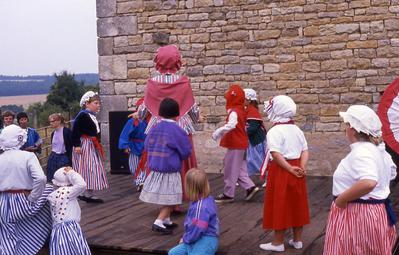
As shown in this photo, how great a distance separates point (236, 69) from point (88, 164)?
3176 mm

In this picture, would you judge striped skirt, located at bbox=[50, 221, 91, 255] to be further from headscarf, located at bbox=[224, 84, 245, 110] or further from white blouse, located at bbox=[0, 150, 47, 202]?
headscarf, located at bbox=[224, 84, 245, 110]

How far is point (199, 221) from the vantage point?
14.7 feet

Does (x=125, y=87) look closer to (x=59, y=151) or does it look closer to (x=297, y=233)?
(x=59, y=151)

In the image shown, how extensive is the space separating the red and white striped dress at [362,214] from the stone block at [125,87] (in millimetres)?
6315

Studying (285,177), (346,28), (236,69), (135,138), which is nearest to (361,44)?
(346,28)

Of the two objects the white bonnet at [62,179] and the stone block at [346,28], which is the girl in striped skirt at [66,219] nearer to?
the white bonnet at [62,179]

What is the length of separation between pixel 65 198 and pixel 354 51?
5.25m

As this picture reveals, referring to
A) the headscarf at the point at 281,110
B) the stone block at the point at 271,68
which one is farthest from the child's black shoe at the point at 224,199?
the stone block at the point at 271,68

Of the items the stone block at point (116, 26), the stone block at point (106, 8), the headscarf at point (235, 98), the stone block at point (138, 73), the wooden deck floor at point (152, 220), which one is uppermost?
the stone block at point (106, 8)

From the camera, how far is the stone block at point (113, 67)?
31.8ft

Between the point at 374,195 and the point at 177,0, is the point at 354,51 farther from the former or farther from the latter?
the point at 374,195

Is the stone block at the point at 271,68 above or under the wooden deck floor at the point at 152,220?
above

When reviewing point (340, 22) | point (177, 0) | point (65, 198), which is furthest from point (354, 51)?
point (65, 198)

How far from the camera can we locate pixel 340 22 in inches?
333
